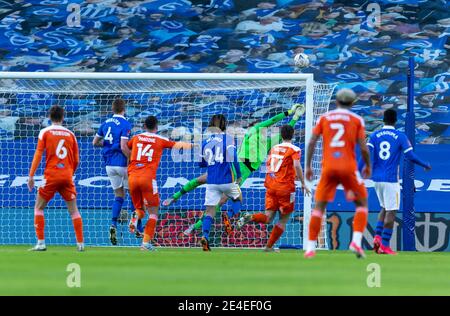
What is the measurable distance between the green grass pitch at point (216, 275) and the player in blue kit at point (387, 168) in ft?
5.73

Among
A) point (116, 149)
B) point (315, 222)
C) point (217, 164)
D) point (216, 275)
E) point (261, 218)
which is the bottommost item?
point (216, 275)

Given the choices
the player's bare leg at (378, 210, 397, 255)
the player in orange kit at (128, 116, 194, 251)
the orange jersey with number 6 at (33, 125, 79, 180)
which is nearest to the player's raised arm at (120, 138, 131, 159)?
the player in orange kit at (128, 116, 194, 251)

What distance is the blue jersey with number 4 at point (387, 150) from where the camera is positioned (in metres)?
16.0

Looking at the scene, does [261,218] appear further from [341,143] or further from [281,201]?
[341,143]

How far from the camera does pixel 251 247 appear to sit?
63.6 feet

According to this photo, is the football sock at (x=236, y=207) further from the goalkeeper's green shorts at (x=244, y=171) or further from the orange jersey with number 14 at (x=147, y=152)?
the orange jersey with number 14 at (x=147, y=152)

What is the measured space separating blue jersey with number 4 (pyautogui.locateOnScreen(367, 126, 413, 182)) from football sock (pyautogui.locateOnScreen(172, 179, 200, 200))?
145 inches

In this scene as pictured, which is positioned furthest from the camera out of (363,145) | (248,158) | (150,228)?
(248,158)

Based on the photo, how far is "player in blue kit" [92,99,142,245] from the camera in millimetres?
17527

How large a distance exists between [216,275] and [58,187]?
5268 millimetres

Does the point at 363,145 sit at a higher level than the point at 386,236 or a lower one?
higher

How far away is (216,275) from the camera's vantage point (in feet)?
34.4

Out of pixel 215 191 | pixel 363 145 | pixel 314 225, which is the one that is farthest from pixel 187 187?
pixel 363 145

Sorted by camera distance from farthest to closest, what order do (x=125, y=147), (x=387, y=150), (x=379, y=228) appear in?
(x=125, y=147) → (x=379, y=228) → (x=387, y=150)
